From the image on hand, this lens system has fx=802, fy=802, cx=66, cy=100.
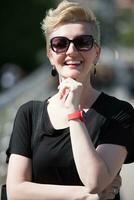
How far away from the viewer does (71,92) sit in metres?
3.71

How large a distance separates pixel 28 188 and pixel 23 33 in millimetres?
35160

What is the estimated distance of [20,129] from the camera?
3891 millimetres

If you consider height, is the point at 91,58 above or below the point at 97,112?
above

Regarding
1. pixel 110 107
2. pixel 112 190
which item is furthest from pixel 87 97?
pixel 112 190

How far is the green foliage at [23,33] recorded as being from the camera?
3797 centimetres

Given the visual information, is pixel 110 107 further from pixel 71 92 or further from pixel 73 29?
pixel 73 29

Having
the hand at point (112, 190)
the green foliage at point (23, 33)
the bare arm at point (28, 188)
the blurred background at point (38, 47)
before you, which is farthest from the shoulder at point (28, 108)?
the green foliage at point (23, 33)

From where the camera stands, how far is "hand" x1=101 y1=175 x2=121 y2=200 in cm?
369

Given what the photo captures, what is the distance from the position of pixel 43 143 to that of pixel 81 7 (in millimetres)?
670

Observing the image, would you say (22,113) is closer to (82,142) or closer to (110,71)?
(82,142)

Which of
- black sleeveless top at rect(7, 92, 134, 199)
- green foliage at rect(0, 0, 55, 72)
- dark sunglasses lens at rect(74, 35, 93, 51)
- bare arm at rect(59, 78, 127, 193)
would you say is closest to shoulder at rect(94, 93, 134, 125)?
black sleeveless top at rect(7, 92, 134, 199)

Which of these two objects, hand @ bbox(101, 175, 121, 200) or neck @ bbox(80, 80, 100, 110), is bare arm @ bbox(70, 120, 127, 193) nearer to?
hand @ bbox(101, 175, 121, 200)

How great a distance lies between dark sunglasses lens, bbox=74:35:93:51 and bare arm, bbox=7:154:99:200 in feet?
1.93

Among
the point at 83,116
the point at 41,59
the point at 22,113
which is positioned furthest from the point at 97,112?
the point at 41,59
